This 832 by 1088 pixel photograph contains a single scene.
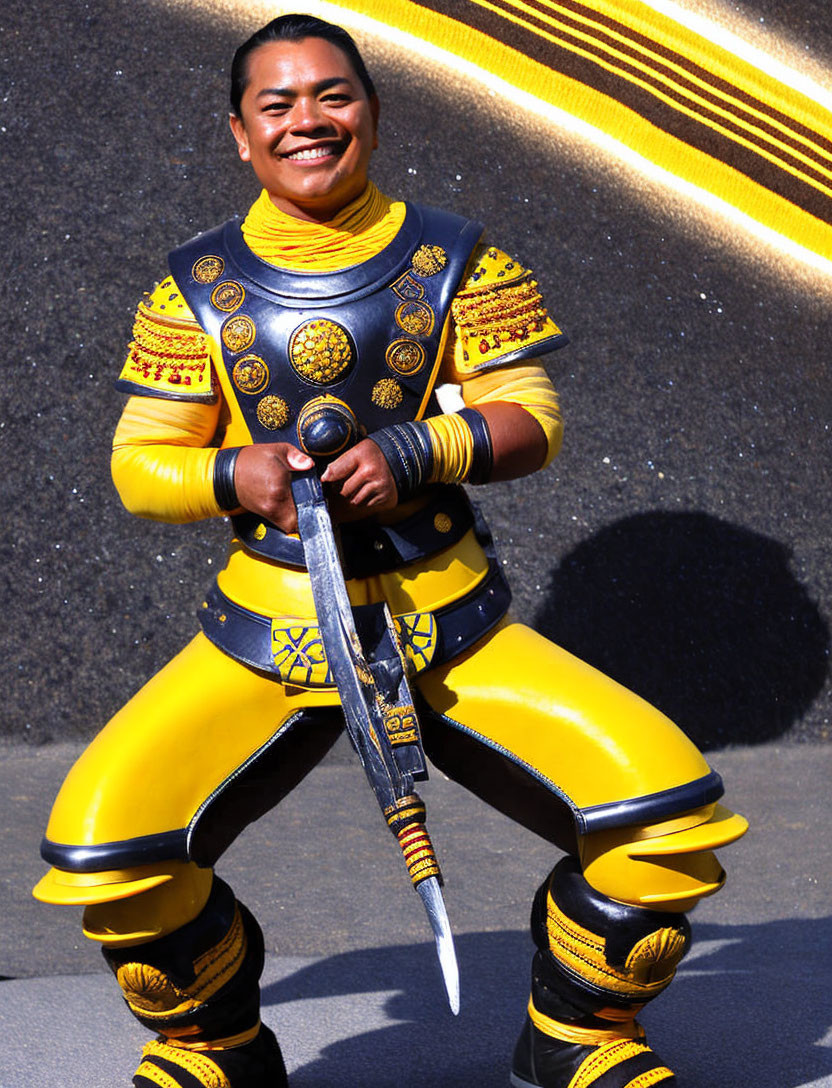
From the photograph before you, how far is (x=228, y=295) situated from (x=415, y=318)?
0.24 metres

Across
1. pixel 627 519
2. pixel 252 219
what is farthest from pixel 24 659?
pixel 252 219

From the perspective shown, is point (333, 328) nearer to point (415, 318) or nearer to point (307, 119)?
point (415, 318)

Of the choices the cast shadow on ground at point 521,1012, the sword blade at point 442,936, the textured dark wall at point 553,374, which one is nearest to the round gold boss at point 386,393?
the sword blade at point 442,936

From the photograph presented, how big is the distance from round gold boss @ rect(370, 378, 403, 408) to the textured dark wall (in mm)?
1898

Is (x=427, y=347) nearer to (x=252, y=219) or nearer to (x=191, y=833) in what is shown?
(x=252, y=219)

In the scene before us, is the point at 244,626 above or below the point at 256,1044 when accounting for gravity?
above

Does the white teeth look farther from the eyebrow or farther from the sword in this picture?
the sword

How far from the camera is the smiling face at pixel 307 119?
1.76 m

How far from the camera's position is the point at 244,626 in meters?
1.77

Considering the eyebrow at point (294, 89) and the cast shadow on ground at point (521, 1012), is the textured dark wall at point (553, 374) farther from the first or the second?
the eyebrow at point (294, 89)

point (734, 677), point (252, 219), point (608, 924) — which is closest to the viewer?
point (608, 924)

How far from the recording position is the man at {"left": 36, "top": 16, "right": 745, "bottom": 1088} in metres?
1.70

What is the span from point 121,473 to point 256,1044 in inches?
31.0

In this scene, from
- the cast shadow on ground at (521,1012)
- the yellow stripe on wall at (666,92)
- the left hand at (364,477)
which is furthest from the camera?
the yellow stripe on wall at (666,92)
